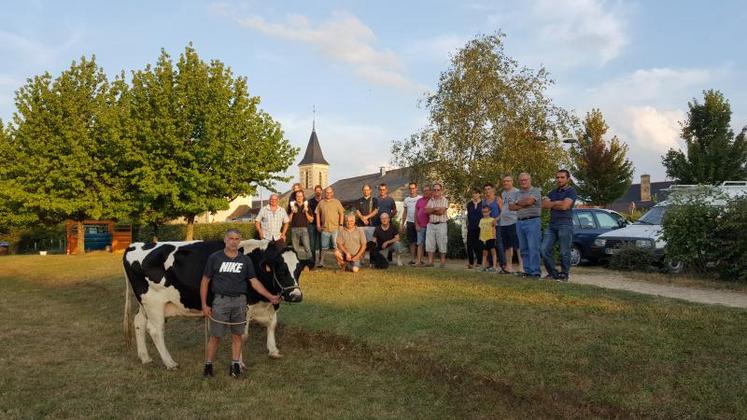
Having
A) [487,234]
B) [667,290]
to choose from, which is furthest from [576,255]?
[667,290]

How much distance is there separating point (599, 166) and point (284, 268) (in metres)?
34.4

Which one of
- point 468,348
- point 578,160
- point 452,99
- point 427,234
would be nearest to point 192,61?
point 452,99

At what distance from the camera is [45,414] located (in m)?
5.38

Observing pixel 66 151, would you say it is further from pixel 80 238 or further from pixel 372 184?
pixel 372 184

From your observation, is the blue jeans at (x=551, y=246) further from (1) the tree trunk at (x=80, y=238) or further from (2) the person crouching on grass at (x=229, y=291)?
(1) the tree trunk at (x=80, y=238)

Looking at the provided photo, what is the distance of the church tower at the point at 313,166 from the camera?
11331cm

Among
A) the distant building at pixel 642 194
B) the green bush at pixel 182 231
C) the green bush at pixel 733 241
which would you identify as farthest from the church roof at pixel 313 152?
the green bush at pixel 733 241

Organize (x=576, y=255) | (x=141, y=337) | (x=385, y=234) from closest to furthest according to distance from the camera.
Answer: (x=141, y=337) → (x=385, y=234) → (x=576, y=255)

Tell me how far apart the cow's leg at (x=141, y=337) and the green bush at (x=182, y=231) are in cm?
2681

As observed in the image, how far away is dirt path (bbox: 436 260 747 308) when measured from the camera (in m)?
9.07

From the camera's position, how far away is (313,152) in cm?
11462

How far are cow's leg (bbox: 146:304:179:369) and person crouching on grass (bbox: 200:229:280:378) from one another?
0.75 metres

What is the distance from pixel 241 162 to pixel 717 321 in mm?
24500

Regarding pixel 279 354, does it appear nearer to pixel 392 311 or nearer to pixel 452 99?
pixel 392 311
